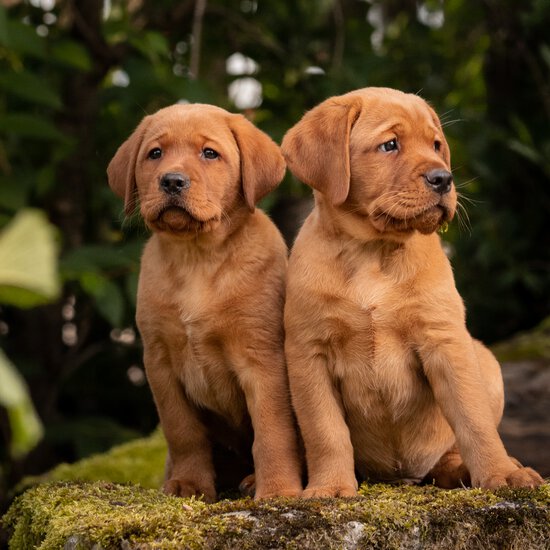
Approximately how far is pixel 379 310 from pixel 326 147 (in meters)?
0.65

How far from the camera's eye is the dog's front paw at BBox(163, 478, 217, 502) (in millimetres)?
3375

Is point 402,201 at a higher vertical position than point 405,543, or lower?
higher

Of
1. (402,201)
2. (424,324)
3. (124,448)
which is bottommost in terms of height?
(124,448)

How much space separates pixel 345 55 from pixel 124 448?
3.27 meters

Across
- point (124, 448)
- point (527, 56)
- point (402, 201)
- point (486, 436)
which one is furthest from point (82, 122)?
point (486, 436)

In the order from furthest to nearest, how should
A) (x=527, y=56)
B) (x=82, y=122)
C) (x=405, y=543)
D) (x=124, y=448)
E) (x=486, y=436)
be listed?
(x=527, y=56)
(x=82, y=122)
(x=124, y=448)
(x=486, y=436)
(x=405, y=543)

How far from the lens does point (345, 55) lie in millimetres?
6641

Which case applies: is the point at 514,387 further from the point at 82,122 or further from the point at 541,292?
the point at 82,122

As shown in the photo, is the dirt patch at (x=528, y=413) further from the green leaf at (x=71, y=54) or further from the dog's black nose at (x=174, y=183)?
the green leaf at (x=71, y=54)

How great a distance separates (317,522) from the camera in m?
2.54

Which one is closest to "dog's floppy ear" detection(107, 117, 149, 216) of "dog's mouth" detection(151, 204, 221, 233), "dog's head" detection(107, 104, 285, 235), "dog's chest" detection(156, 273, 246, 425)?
"dog's head" detection(107, 104, 285, 235)

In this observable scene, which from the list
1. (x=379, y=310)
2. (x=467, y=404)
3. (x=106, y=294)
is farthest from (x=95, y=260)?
(x=467, y=404)

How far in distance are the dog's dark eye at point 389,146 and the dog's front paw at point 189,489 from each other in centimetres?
145

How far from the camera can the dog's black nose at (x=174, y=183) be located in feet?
10.6
